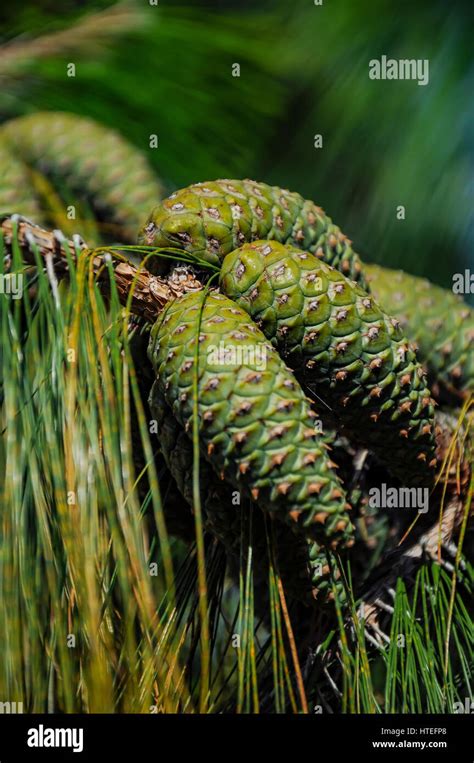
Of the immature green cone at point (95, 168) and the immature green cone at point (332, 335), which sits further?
the immature green cone at point (95, 168)

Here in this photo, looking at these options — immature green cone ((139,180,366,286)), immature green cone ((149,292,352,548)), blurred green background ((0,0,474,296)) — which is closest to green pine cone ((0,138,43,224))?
blurred green background ((0,0,474,296))

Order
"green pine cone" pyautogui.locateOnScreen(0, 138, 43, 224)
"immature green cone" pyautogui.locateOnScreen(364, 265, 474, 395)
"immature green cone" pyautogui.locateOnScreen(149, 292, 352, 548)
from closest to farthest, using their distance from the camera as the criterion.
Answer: "immature green cone" pyautogui.locateOnScreen(149, 292, 352, 548), "immature green cone" pyautogui.locateOnScreen(364, 265, 474, 395), "green pine cone" pyautogui.locateOnScreen(0, 138, 43, 224)

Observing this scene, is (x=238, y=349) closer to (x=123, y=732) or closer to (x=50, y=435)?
(x=50, y=435)

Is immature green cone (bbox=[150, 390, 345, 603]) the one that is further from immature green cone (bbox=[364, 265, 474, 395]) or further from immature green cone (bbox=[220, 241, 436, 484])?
immature green cone (bbox=[364, 265, 474, 395])

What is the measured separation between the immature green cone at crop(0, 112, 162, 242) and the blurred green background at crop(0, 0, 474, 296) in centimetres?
9

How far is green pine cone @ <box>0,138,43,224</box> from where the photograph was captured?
98cm

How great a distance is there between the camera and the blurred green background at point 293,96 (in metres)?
1.05

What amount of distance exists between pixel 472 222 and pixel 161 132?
0.39 m

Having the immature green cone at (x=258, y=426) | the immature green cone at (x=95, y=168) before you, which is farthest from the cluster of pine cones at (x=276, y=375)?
the immature green cone at (x=95, y=168)

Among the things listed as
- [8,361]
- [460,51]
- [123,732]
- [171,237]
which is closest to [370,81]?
[460,51]

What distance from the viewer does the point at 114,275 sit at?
660mm

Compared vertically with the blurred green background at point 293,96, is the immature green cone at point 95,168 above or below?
below

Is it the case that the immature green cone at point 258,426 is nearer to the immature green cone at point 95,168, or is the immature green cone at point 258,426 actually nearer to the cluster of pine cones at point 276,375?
the cluster of pine cones at point 276,375

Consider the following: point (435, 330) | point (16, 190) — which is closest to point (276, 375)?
point (435, 330)
